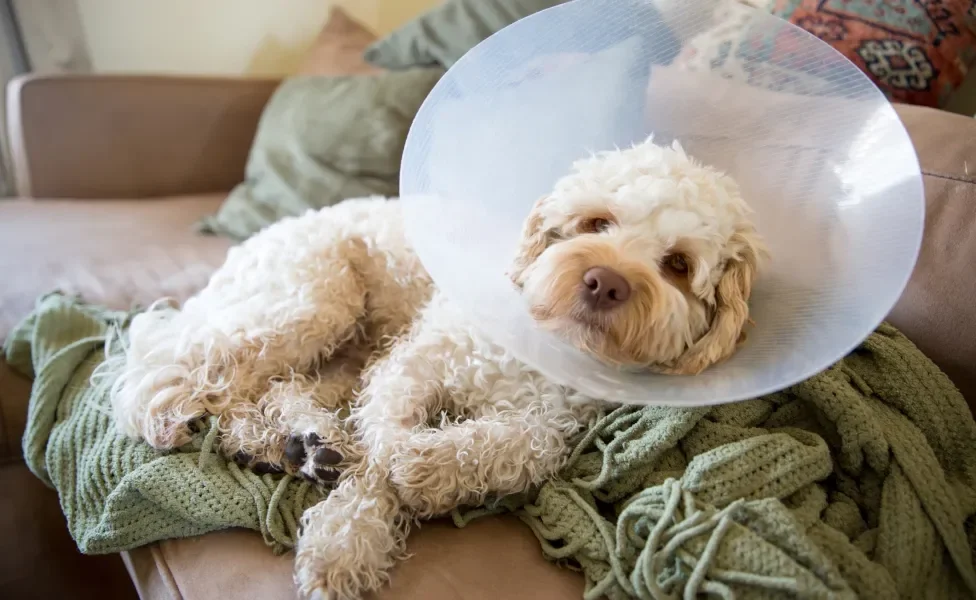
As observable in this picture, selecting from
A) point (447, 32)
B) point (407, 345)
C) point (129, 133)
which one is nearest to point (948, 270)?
point (407, 345)

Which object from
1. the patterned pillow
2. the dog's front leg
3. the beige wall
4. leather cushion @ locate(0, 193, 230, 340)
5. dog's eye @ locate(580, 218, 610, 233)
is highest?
the patterned pillow

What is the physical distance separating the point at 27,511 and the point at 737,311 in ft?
5.50

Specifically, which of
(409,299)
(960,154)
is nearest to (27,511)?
(409,299)

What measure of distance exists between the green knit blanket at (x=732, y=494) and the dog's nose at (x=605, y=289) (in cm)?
25

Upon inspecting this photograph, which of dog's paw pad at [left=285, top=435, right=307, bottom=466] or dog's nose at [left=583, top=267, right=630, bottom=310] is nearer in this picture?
dog's nose at [left=583, top=267, right=630, bottom=310]

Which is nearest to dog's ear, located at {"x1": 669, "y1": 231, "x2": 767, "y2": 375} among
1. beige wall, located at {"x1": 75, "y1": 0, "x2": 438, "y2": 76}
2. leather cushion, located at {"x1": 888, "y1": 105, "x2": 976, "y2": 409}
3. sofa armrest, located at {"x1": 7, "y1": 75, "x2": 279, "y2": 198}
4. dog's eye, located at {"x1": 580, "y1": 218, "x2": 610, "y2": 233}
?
dog's eye, located at {"x1": 580, "y1": 218, "x2": 610, "y2": 233}

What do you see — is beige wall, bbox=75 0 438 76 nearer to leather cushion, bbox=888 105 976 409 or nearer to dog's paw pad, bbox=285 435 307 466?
dog's paw pad, bbox=285 435 307 466

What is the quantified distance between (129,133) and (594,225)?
2147 millimetres

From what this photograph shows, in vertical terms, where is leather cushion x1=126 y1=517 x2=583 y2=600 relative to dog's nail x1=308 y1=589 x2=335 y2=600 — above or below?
below

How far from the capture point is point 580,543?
1.08 meters

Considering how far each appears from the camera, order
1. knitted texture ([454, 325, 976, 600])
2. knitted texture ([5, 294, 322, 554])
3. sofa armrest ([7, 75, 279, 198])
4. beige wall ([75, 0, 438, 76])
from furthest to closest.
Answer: beige wall ([75, 0, 438, 76])
sofa armrest ([7, 75, 279, 198])
knitted texture ([5, 294, 322, 554])
knitted texture ([454, 325, 976, 600])

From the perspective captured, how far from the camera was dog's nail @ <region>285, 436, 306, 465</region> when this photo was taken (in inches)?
50.4

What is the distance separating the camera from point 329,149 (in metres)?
2.29

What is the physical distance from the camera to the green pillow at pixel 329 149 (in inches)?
89.1
